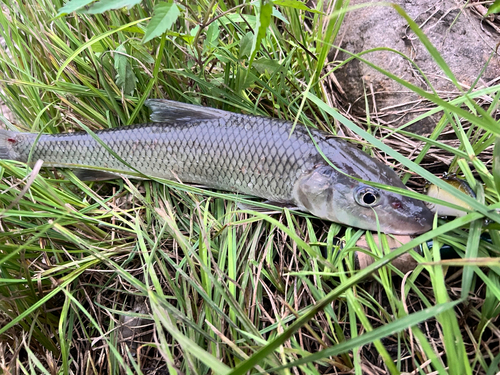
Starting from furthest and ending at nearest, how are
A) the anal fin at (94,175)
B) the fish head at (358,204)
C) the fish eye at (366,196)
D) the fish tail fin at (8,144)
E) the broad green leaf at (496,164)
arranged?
the fish tail fin at (8,144), the anal fin at (94,175), the fish eye at (366,196), the fish head at (358,204), the broad green leaf at (496,164)

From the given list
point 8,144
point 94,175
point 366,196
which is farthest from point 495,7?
point 8,144

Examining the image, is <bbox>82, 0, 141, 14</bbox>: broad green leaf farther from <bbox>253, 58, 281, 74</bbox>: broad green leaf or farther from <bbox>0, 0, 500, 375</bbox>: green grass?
<bbox>253, 58, 281, 74</bbox>: broad green leaf

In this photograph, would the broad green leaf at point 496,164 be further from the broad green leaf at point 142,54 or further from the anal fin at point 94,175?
the anal fin at point 94,175

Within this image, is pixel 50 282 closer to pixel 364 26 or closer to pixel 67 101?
pixel 67 101

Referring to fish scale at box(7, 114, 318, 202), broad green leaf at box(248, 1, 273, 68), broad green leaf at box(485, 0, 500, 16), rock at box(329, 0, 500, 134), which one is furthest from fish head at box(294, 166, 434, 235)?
broad green leaf at box(485, 0, 500, 16)

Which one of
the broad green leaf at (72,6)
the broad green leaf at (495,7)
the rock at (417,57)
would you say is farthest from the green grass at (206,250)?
the broad green leaf at (495,7)

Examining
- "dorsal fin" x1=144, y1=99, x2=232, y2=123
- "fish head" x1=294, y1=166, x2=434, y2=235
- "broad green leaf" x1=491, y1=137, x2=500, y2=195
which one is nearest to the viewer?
"broad green leaf" x1=491, y1=137, x2=500, y2=195

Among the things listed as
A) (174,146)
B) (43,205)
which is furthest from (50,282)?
(174,146)
